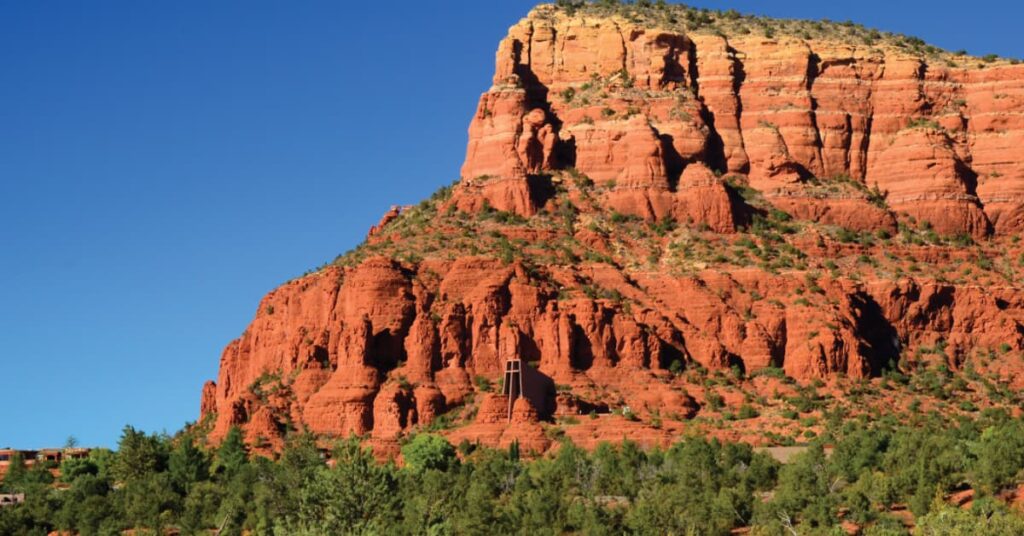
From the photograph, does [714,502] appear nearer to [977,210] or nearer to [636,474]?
[636,474]

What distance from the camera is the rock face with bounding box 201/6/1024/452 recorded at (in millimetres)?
141500

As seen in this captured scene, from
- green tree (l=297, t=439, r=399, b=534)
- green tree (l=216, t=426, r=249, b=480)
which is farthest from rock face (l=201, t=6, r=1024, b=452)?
green tree (l=297, t=439, r=399, b=534)

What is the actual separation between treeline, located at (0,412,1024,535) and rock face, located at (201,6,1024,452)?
205 inches

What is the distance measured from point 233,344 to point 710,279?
105 ft

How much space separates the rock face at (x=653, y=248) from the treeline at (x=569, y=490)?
521 cm

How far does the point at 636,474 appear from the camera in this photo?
5034 inches

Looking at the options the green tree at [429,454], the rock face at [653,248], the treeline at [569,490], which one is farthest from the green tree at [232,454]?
the green tree at [429,454]

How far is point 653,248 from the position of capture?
15250 centimetres

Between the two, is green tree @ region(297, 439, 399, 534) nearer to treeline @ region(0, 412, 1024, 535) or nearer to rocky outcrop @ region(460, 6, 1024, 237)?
treeline @ region(0, 412, 1024, 535)

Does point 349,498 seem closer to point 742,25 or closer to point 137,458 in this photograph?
point 137,458

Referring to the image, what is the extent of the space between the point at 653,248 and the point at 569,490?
31498mm

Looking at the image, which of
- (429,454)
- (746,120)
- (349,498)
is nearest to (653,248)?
(746,120)

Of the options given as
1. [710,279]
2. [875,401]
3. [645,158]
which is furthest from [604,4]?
[875,401]

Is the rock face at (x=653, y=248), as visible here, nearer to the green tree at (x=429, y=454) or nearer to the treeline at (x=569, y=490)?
the green tree at (x=429, y=454)
